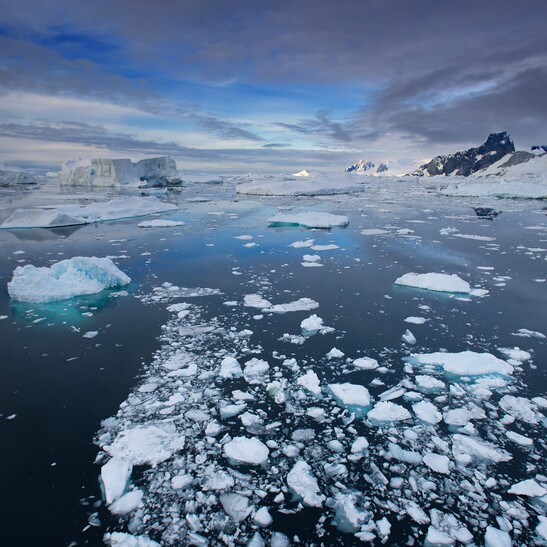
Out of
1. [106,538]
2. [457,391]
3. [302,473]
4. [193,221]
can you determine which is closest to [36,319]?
[106,538]

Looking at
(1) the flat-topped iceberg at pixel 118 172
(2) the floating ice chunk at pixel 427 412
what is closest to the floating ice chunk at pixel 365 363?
(2) the floating ice chunk at pixel 427 412

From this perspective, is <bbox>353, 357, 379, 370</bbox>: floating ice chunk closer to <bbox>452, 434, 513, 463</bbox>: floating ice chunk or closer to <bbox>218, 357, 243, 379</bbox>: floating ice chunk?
<bbox>452, 434, 513, 463</bbox>: floating ice chunk

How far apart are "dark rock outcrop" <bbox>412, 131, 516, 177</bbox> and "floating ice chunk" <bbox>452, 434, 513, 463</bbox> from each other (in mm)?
129915

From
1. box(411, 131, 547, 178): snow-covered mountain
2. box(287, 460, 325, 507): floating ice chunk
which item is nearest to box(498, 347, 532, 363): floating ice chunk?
box(287, 460, 325, 507): floating ice chunk

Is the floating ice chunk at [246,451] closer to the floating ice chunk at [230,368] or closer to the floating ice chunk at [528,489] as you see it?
the floating ice chunk at [230,368]

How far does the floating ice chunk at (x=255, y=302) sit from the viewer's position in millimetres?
4875

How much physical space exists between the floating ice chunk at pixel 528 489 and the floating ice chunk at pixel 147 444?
204 cm

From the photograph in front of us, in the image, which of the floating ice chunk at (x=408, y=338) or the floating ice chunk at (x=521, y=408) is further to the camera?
the floating ice chunk at (x=408, y=338)

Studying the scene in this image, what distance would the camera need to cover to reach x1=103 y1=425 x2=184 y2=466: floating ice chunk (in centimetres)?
229

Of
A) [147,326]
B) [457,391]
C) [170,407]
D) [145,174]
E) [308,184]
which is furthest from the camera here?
[145,174]

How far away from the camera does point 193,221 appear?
13.4m

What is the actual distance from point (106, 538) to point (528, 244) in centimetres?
1066

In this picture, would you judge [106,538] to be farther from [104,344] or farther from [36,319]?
[36,319]

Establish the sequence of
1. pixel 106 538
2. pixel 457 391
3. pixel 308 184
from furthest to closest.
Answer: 1. pixel 308 184
2. pixel 457 391
3. pixel 106 538
